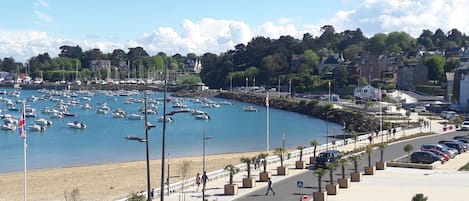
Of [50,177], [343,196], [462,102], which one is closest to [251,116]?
[462,102]

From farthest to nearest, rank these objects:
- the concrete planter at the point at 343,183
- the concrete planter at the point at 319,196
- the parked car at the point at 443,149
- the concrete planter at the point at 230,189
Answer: the parked car at the point at 443,149 → the concrete planter at the point at 343,183 → the concrete planter at the point at 230,189 → the concrete planter at the point at 319,196

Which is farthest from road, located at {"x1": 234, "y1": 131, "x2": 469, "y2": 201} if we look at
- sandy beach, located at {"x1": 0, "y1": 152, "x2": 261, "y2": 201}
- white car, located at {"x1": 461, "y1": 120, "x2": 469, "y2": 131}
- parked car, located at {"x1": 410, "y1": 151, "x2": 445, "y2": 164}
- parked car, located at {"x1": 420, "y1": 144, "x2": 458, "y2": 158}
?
white car, located at {"x1": 461, "y1": 120, "x2": 469, "y2": 131}

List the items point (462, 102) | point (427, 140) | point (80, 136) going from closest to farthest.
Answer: point (427, 140), point (80, 136), point (462, 102)

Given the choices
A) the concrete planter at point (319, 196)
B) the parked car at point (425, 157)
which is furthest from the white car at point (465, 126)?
the concrete planter at point (319, 196)

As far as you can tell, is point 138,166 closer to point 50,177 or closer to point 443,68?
point 50,177

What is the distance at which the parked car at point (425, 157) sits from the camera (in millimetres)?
35188

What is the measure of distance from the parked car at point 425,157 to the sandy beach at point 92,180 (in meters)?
11.7

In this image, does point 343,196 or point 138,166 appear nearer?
point 343,196

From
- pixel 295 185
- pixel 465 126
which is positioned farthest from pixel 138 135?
pixel 295 185

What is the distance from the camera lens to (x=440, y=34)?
167000mm

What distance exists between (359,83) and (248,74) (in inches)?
1823

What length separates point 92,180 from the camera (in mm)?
37719

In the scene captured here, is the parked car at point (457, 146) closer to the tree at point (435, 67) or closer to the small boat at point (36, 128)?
the small boat at point (36, 128)

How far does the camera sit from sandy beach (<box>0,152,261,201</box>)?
107ft
